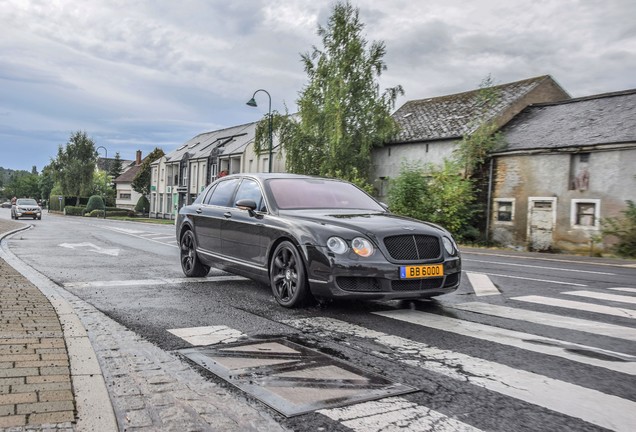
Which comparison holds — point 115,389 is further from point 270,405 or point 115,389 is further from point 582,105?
point 582,105

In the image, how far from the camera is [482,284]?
8.74 metres

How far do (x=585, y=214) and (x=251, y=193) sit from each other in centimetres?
2012

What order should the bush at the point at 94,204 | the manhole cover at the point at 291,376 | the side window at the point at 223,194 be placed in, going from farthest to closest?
the bush at the point at 94,204 → the side window at the point at 223,194 → the manhole cover at the point at 291,376

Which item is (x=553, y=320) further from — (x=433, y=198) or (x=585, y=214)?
(x=433, y=198)

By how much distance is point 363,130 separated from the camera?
35.2 meters

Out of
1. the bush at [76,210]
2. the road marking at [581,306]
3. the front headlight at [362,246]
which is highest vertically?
the front headlight at [362,246]

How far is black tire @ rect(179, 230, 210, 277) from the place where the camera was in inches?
352

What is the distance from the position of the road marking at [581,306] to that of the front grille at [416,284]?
1.77m

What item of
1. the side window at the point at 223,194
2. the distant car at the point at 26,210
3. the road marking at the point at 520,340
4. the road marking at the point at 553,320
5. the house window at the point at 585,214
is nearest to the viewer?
the road marking at the point at 520,340

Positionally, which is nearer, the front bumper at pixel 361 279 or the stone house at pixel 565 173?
the front bumper at pixel 361 279

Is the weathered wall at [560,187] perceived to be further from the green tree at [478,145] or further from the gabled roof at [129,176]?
the gabled roof at [129,176]

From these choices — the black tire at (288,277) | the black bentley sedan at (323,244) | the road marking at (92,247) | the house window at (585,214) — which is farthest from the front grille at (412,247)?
the house window at (585,214)

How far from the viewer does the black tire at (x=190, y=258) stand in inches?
352

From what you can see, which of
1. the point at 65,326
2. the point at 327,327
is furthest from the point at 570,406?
the point at 65,326
